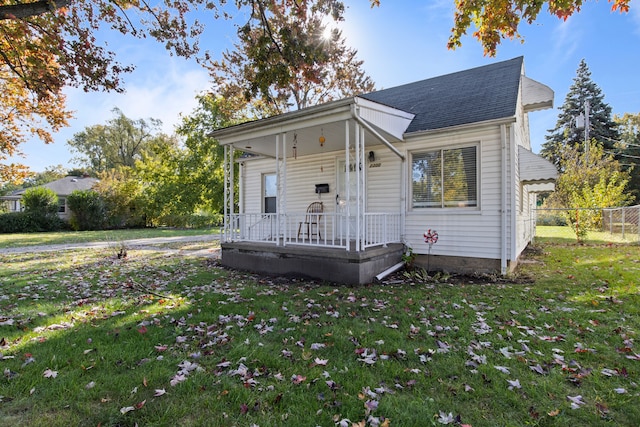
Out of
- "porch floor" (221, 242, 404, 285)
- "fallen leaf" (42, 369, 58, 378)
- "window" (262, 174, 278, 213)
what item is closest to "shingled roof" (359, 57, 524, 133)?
"porch floor" (221, 242, 404, 285)

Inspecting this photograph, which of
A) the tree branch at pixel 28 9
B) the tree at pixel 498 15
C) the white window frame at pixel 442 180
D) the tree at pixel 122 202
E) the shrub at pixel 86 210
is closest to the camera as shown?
the tree branch at pixel 28 9

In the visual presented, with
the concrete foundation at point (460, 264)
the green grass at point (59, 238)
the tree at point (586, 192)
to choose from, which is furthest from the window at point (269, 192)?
the tree at point (586, 192)

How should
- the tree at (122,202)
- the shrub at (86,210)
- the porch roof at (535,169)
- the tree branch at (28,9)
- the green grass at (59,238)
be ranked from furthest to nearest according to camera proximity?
the tree at (122,202)
the shrub at (86,210)
the green grass at (59,238)
the porch roof at (535,169)
the tree branch at (28,9)

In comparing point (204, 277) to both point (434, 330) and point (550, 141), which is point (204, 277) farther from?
point (550, 141)

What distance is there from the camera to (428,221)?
7.33m

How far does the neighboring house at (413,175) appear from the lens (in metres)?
6.25

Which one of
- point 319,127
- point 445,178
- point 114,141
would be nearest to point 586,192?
point 445,178

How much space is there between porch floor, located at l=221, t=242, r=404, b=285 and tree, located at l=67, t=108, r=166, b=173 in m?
36.0

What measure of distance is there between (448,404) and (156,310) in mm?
3895

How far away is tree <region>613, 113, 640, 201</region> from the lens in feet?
89.0

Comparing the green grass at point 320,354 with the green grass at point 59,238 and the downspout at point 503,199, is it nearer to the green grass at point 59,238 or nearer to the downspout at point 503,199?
the downspout at point 503,199

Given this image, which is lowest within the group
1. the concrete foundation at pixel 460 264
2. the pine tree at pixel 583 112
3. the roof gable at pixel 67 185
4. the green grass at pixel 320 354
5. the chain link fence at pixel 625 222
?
the green grass at pixel 320 354

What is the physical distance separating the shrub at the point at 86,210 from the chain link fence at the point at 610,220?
26.4m

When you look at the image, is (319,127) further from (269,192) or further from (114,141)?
(114,141)
